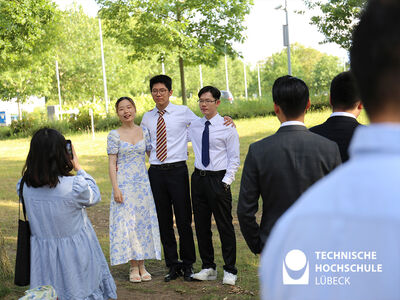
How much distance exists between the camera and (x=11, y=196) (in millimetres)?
12102

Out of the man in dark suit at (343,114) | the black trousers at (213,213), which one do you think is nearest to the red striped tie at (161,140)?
the black trousers at (213,213)

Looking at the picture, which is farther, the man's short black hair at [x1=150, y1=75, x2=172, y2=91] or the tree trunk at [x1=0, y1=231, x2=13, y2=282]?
the man's short black hair at [x1=150, y1=75, x2=172, y2=91]

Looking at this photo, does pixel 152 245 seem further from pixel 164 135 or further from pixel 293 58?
pixel 293 58

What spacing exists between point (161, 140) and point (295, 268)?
5.15 metres

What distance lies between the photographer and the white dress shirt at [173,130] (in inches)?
244

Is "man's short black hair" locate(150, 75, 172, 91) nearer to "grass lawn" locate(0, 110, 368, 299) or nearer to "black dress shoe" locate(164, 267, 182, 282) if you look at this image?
"black dress shoe" locate(164, 267, 182, 282)

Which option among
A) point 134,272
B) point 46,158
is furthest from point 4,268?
point 46,158

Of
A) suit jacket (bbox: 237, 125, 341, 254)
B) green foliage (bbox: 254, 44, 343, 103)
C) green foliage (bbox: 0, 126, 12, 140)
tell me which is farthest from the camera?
green foliage (bbox: 254, 44, 343, 103)

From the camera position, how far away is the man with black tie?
5.88 m

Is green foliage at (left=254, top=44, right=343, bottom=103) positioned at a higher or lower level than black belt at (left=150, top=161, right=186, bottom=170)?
higher

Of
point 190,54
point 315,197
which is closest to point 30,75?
point 190,54

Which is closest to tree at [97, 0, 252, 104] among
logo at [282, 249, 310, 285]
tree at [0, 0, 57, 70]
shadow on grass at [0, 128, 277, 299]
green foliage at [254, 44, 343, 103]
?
tree at [0, 0, 57, 70]

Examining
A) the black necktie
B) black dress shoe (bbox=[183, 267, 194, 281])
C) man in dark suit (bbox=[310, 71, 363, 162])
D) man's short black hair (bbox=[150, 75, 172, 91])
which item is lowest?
black dress shoe (bbox=[183, 267, 194, 281])

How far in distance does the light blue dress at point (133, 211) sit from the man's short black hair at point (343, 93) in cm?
276
